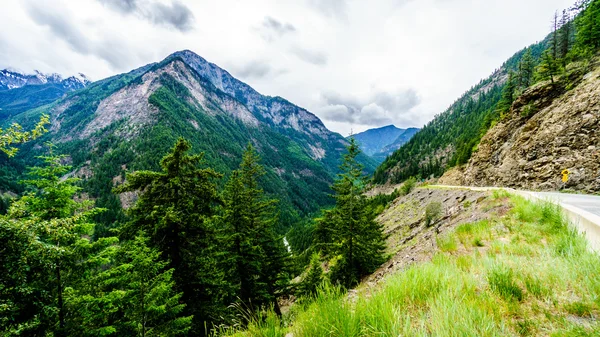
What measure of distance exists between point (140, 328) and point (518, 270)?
10.5 meters

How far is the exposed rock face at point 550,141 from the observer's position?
54.3ft

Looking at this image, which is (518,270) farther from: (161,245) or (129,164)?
(129,164)

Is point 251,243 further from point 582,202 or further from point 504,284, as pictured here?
point 582,202

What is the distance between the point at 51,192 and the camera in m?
9.21

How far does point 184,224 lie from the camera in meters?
11.1

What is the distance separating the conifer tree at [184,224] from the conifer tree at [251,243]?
7.17 ft

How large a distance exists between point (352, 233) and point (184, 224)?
34.4 ft

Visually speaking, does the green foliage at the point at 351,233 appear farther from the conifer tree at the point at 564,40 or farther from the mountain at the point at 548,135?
the conifer tree at the point at 564,40

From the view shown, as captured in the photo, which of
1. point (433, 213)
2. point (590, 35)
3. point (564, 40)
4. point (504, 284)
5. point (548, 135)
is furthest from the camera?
point (564, 40)

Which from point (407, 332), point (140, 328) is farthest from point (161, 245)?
point (407, 332)

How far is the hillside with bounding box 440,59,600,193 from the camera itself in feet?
54.6

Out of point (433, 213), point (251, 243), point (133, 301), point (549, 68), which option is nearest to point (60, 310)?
point (133, 301)

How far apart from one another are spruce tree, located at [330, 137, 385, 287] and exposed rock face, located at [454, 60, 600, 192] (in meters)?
13.9

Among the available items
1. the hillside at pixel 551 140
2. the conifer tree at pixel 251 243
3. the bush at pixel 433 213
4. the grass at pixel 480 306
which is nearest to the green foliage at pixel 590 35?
the hillside at pixel 551 140
